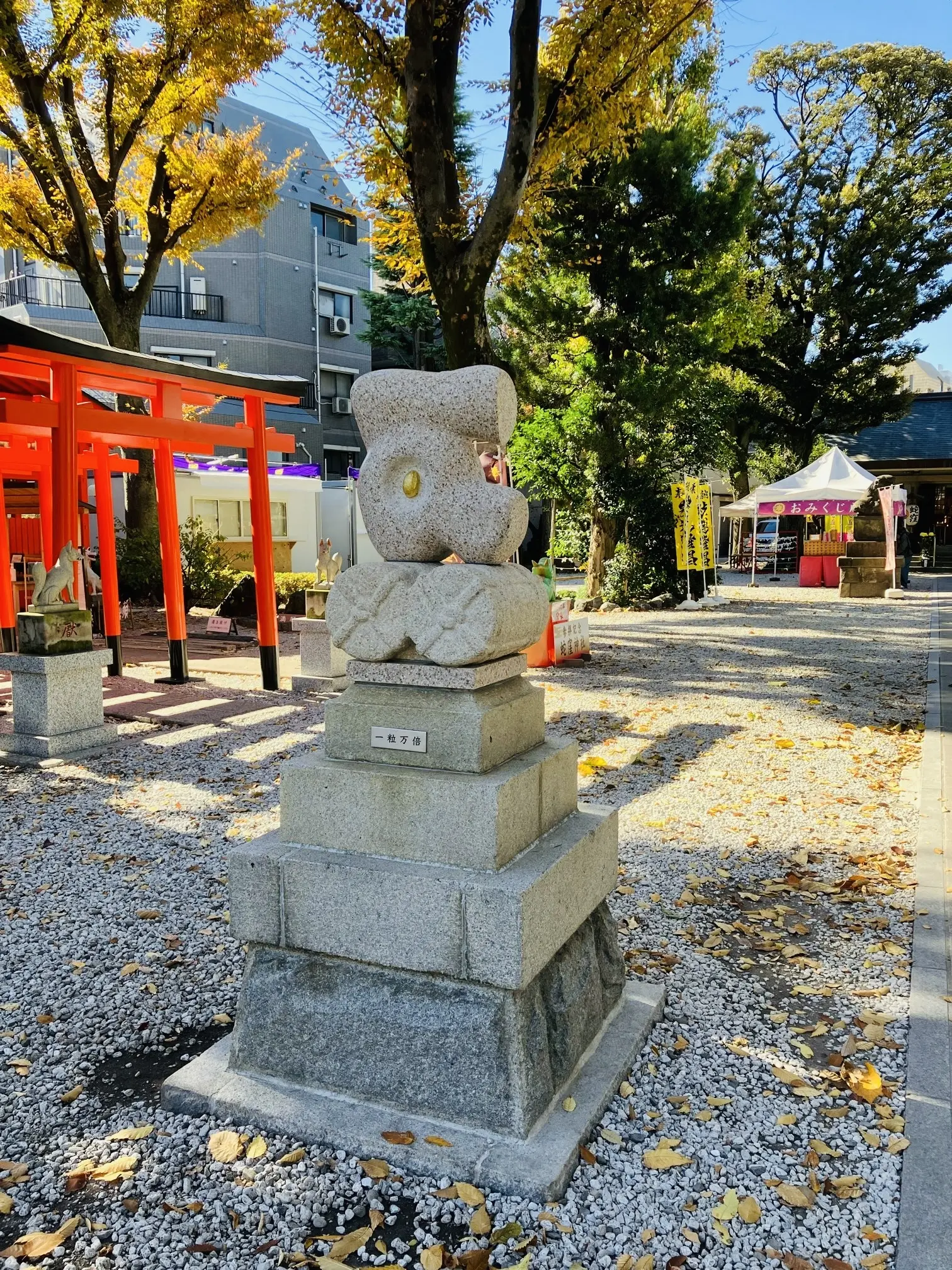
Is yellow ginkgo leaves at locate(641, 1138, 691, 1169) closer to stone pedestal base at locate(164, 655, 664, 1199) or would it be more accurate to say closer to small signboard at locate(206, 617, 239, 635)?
stone pedestal base at locate(164, 655, 664, 1199)

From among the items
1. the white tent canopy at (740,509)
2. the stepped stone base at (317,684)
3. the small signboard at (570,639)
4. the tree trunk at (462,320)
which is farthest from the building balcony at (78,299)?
the small signboard at (570,639)

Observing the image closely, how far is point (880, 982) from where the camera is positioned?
356cm

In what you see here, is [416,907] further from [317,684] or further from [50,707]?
[317,684]

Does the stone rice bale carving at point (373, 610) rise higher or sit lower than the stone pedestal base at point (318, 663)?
higher

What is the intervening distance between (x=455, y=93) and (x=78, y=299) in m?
21.5

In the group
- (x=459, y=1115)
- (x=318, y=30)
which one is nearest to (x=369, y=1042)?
(x=459, y=1115)

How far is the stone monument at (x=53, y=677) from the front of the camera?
23.3 ft

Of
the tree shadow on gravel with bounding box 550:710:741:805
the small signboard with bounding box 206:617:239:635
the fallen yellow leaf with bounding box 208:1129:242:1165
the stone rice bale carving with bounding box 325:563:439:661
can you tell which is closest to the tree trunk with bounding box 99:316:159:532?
the small signboard with bounding box 206:617:239:635

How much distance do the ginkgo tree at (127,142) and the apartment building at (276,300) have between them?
35.0 ft

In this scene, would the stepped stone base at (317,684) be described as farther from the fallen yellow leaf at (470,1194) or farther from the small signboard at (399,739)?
the fallen yellow leaf at (470,1194)

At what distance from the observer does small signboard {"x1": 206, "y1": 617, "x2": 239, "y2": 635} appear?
46.6ft

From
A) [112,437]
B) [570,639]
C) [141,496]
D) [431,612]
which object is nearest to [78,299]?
[141,496]

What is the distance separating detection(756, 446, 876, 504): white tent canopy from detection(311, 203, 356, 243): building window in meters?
18.8

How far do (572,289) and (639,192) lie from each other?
1.92 metres
